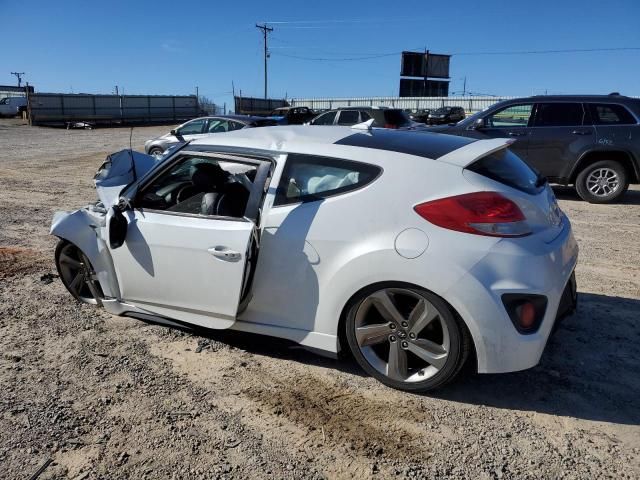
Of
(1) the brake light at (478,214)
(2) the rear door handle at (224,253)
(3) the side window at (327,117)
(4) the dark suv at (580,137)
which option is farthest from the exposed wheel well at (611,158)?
(3) the side window at (327,117)

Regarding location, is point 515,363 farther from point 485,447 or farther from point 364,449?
point 364,449

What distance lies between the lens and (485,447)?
2.75 meters

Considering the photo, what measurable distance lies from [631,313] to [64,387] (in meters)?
4.19

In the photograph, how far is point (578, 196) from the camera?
10.1 m

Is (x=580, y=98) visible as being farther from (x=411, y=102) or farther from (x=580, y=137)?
(x=411, y=102)

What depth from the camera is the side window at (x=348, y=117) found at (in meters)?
17.2

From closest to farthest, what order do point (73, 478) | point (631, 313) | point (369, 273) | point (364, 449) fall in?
point (73, 478)
point (364, 449)
point (369, 273)
point (631, 313)

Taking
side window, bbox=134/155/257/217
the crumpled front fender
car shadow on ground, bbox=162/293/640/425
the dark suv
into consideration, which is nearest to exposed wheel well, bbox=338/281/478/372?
car shadow on ground, bbox=162/293/640/425

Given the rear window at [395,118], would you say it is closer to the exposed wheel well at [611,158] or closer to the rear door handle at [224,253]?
the exposed wheel well at [611,158]

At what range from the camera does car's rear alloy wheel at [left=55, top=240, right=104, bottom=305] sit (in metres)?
4.27

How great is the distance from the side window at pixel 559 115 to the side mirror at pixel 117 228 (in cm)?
804

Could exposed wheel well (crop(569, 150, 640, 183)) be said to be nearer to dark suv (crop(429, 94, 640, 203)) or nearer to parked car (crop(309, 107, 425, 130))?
dark suv (crop(429, 94, 640, 203))

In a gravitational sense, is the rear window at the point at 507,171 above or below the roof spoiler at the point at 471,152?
below

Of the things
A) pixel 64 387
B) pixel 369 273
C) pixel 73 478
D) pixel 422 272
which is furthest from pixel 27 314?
pixel 422 272
